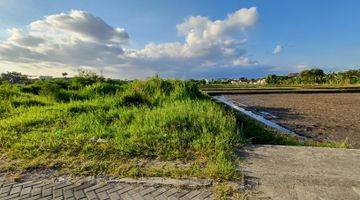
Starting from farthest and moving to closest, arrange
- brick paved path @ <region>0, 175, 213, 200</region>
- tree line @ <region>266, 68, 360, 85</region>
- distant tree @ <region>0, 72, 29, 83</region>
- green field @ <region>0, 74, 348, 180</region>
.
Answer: tree line @ <region>266, 68, 360, 85</region> < distant tree @ <region>0, 72, 29, 83</region> < green field @ <region>0, 74, 348, 180</region> < brick paved path @ <region>0, 175, 213, 200</region>

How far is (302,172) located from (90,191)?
289 centimetres

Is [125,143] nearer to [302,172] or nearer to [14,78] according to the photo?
[302,172]

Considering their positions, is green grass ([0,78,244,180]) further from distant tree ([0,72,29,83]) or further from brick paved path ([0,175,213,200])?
distant tree ([0,72,29,83])

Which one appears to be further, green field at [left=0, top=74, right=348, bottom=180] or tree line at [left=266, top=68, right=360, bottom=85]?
tree line at [left=266, top=68, right=360, bottom=85]

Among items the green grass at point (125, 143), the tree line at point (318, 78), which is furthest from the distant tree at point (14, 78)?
the tree line at point (318, 78)

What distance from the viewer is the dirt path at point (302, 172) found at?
165 inches

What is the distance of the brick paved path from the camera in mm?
4164

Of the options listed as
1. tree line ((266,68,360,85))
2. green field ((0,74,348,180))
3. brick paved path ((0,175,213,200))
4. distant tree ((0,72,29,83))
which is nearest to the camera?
brick paved path ((0,175,213,200))

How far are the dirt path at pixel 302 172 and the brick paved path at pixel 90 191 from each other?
0.89 meters

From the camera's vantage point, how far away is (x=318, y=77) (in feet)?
222

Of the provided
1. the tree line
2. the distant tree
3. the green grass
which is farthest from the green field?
the tree line

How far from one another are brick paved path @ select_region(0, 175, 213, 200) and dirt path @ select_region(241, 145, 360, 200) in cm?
89

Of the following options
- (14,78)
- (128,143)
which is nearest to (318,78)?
(14,78)

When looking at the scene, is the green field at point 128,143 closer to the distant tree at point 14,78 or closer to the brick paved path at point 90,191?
the brick paved path at point 90,191
